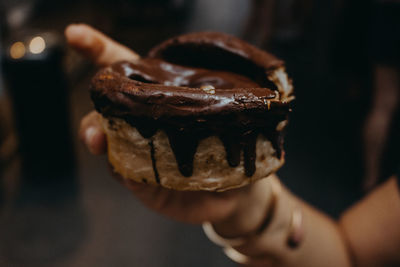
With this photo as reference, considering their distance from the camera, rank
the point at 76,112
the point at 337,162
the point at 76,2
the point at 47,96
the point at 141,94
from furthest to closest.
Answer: the point at 76,2, the point at 76,112, the point at 337,162, the point at 47,96, the point at 141,94

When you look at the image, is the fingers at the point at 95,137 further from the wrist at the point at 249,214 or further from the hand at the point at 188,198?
the wrist at the point at 249,214

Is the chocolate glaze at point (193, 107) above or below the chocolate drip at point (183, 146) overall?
above

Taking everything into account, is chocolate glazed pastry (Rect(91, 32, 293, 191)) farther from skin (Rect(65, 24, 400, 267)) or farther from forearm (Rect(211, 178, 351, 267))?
forearm (Rect(211, 178, 351, 267))

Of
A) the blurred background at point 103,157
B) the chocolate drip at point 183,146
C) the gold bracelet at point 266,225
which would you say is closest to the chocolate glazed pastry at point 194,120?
the chocolate drip at point 183,146

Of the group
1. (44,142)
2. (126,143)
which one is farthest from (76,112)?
(126,143)

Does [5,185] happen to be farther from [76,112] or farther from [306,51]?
[306,51]
